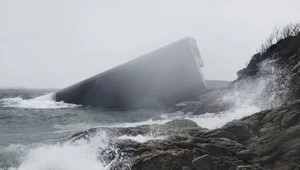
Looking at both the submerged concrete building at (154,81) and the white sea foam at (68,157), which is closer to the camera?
the white sea foam at (68,157)

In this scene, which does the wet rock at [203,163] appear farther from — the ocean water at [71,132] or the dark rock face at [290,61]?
the dark rock face at [290,61]

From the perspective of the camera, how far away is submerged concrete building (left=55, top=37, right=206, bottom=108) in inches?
1443

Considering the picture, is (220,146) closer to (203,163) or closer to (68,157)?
(203,163)

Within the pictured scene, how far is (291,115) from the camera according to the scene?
10945 mm

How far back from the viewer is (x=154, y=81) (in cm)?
3725

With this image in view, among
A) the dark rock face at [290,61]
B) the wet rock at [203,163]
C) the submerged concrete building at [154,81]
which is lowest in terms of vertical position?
the wet rock at [203,163]

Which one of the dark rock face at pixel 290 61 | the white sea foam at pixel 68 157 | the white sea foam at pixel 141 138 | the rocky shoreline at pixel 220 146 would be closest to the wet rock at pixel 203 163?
the rocky shoreline at pixel 220 146

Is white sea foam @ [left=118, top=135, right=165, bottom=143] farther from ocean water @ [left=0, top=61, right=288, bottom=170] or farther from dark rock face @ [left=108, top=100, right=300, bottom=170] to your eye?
dark rock face @ [left=108, top=100, right=300, bottom=170]

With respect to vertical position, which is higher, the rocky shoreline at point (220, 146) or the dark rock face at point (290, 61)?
the dark rock face at point (290, 61)

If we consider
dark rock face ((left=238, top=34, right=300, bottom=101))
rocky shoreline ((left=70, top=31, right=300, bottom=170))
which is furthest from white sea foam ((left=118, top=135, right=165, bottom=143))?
dark rock face ((left=238, top=34, right=300, bottom=101))

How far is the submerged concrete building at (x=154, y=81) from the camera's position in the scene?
36653 millimetres

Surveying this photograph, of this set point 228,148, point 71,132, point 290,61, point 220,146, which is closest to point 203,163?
point 220,146

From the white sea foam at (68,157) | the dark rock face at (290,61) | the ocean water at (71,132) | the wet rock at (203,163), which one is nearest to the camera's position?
the wet rock at (203,163)

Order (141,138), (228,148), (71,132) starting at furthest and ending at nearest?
(71,132) < (141,138) < (228,148)
